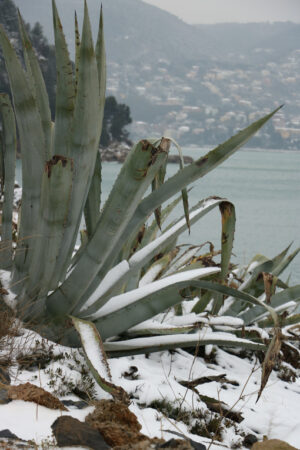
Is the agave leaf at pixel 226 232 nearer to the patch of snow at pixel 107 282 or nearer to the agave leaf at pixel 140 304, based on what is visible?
the agave leaf at pixel 140 304

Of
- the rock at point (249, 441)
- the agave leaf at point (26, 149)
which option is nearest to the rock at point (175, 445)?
the rock at point (249, 441)

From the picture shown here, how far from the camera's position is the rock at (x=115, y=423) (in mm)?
1264

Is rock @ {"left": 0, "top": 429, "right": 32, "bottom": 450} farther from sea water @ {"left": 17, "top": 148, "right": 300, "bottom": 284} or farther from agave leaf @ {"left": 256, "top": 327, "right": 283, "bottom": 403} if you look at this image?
sea water @ {"left": 17, "top": 148, "right": 300, "bottom": 284}

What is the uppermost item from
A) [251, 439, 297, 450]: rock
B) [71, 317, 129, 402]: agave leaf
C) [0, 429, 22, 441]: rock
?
[71, 317, 129, 402]: agave leaf

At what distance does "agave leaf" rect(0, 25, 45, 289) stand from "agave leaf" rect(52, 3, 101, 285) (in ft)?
0.44

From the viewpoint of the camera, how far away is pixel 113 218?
1.83 meters

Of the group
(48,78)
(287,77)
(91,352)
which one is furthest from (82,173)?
(287,77)

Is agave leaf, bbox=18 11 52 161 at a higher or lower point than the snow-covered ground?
higher

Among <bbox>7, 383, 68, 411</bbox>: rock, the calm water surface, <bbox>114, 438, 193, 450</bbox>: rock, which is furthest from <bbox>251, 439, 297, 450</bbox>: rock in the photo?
the calm water surface

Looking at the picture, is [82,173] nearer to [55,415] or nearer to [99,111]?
[99,111]

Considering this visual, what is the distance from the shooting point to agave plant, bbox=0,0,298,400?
1.76m

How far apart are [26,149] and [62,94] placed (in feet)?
0.77

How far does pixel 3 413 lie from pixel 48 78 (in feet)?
114

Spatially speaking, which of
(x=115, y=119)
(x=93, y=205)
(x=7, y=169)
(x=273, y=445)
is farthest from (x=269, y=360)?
(x=115, y=119)
